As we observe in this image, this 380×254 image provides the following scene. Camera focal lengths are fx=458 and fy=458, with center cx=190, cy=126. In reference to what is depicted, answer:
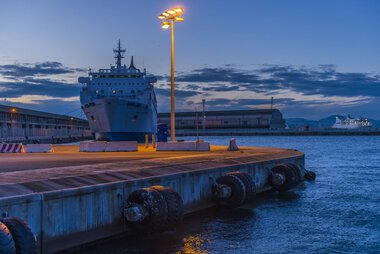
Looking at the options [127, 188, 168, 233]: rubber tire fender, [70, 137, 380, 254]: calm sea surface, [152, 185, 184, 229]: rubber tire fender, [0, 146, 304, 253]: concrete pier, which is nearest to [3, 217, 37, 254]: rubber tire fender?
[0, 146, 304, 253]: concrete pier

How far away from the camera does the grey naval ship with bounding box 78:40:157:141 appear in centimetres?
6794

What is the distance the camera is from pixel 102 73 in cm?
8144

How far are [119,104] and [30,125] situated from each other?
2645 inches

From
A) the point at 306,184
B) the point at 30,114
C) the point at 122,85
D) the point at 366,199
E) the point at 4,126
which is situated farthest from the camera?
the point at 30,114

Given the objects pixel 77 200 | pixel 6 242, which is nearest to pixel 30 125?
pixel 77 200

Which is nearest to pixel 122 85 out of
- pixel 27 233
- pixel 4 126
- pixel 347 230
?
pixel 4 126

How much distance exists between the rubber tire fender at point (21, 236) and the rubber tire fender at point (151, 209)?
4712 mm

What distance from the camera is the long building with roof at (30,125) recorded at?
A: 9956 centimetres

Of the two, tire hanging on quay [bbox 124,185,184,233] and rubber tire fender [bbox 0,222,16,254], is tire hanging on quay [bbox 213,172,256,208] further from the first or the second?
rubber tire fender [bbox 0,222,16,254]

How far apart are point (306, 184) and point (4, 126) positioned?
8245 centimetres

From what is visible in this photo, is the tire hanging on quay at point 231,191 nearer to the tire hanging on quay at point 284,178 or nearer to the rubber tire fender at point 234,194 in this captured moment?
the rubber tire fender at point 234,194

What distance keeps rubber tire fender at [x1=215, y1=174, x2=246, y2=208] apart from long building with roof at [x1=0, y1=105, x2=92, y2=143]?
7121 cm

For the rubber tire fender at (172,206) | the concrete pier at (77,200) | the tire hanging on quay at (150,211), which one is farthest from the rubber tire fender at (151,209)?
the concrete pier at (77,200)

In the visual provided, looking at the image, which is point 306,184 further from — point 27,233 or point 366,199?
point 27,233
